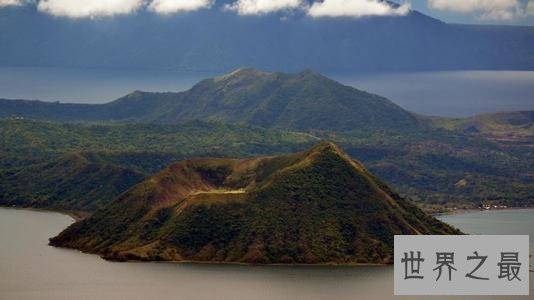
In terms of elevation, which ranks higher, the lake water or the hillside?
the hillside

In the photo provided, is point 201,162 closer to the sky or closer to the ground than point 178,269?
closer to the sky

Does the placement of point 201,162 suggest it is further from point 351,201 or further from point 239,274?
point 239,274

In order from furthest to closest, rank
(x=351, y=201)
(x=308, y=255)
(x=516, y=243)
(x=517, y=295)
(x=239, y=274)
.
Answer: (x=351, y=201) < (x=308, y=255) < (x=239, y=274) < (x=517, y=295) < (x=516, y=243)

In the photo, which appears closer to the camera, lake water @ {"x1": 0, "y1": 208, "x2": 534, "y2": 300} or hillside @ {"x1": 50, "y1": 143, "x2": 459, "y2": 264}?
lake water @ {"x1": 0, "y1": 208, "x2": 534, "y2": 300}

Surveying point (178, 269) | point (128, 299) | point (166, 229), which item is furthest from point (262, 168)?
point (128, 299)
